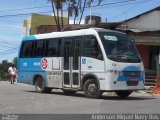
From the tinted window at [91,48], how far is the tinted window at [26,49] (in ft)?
15.6

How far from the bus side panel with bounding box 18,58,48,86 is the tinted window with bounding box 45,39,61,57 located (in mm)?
840

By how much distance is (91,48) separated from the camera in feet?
66.8

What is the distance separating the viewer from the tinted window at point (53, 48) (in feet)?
73.9

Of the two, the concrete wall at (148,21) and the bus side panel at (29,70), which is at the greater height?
the concrete wall at (148,21)

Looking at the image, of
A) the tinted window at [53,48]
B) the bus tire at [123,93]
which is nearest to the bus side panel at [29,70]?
the tinted window at [53,48]

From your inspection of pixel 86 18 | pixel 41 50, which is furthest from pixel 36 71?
pixel 86 18

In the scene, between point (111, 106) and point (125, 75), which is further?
point (125, 75)

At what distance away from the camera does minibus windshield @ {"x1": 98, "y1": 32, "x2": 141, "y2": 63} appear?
1983cm


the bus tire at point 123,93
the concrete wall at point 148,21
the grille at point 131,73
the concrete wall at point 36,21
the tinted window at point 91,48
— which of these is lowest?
the bus tire at point 123,93

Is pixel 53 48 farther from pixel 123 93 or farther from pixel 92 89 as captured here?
pixel 123 93

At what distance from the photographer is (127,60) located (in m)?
20.1

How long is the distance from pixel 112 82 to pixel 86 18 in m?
23.9

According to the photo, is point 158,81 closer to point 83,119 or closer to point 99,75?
point 99,75

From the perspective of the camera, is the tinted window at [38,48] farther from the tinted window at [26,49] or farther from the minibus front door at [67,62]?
the minibus front door at [67,62]
